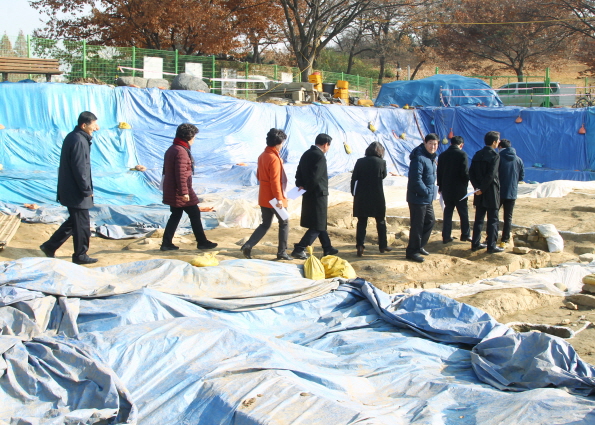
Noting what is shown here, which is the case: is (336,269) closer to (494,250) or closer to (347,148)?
(494,250)

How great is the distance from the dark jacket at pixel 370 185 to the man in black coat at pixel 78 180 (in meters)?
2.96

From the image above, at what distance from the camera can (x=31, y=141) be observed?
11516mm

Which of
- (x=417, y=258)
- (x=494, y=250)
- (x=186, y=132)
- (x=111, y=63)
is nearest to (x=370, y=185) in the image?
(x=417, y=258)

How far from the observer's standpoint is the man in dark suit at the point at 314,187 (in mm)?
6367

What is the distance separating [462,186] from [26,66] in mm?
11824

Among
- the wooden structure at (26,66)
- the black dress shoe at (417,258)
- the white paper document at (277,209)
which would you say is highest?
the wooden structure at (26,66)

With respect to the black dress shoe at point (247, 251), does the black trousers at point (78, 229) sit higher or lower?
higher

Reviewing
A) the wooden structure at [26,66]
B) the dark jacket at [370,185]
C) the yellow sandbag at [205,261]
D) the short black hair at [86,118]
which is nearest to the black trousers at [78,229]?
the short black hair at [86,118]

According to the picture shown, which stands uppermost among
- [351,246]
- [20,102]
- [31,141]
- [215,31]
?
[215,31]

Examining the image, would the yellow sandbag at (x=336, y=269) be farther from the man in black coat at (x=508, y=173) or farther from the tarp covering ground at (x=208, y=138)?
the tarp covering ground at (x=208, y=138)

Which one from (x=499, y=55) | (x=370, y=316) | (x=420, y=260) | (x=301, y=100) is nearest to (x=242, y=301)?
(x=370, y=316)

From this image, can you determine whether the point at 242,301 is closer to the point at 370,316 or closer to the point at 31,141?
the point at 370,316

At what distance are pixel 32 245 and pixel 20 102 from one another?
220 inches

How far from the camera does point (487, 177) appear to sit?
7.11 meters
